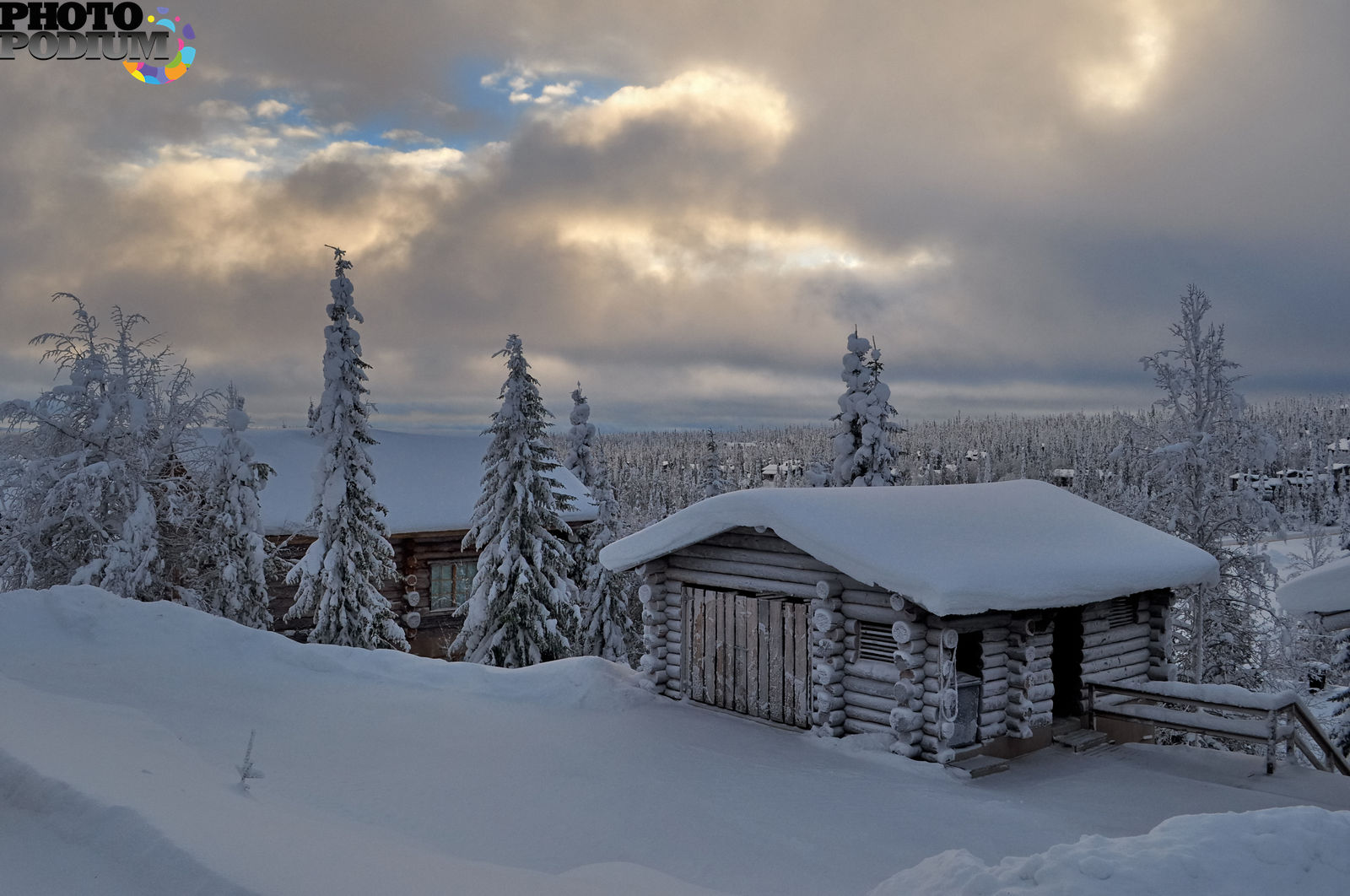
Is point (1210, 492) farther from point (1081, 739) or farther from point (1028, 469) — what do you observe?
point (1028, 469)

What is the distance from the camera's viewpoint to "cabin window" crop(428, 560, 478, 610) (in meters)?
27.3

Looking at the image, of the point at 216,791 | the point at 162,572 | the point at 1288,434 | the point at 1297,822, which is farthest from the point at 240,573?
the point at 1288,434

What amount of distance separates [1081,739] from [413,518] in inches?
757

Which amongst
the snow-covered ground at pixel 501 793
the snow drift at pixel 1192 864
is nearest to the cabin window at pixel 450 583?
the snow-covered ground at pixel 501 793

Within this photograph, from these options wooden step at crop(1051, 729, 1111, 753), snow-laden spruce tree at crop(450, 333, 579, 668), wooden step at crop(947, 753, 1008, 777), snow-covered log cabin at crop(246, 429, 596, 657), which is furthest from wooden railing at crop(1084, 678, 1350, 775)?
snow-covered log cabin at crop(246, 429, 596, 657)

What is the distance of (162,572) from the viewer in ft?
69.7

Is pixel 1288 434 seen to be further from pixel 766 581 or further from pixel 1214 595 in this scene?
pixel 766 581

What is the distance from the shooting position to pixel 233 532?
2222 cm

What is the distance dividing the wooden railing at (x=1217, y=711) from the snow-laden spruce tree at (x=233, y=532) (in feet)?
62.4

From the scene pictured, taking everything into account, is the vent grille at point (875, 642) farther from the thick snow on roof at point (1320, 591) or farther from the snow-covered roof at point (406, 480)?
the snow-covered roof at point (406, 480)

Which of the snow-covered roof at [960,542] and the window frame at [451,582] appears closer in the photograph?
the snow-covered roof at [960,542]

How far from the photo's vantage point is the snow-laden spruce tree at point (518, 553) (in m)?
23.1

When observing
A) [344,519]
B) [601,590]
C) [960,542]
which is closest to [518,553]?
[344,519]

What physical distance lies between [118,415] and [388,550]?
6947 mm
